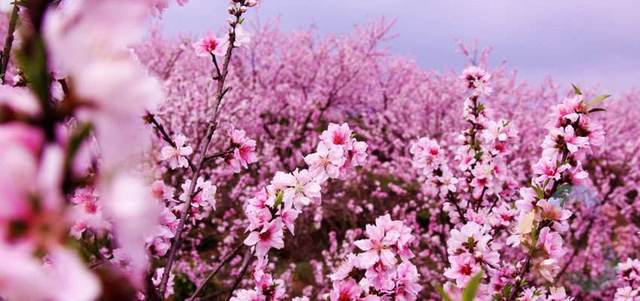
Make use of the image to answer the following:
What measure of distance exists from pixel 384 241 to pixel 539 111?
48.0 feet

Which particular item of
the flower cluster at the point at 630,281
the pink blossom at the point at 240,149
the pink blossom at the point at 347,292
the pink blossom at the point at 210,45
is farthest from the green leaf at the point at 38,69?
the flower cluster at the point at 630,281

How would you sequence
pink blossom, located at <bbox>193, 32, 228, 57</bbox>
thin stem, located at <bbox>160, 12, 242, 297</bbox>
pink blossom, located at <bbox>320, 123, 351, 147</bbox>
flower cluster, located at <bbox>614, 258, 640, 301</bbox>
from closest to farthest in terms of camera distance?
thin stem, located at <bbox>160, 12, 242, 297</bbox> → pink blossom, located at <bbox>320, 123, 351, 147</bbox> → pink blossom, located at <bbox>193, 32, 228, 57</bbox> → flower cluster, located at <bbox>614, 258, 640, 301</bbox>

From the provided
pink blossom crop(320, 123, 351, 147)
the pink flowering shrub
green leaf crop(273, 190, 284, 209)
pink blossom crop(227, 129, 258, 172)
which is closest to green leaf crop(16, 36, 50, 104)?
the pink flowering shrub

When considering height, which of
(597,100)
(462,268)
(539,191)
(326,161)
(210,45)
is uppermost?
(210,45)

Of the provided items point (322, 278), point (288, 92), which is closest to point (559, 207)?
point (322, 278)

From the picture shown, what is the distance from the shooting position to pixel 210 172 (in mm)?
10914

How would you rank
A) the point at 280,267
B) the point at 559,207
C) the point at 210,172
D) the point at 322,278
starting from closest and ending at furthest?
1. the point at 559,207
2. the point at 322,278
3. the point at 280,267
4. the point at 210,172

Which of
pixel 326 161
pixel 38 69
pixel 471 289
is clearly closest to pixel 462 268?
pixel 326 161

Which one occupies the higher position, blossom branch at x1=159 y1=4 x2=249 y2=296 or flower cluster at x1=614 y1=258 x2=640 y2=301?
blossom branch at x1=159 y1=4 x2=249 y2=296

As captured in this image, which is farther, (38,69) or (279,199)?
(279,199)

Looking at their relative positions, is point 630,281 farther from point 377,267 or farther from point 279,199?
point 279,199

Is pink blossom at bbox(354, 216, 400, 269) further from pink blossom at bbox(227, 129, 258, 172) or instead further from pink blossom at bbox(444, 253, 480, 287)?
pink blossom at bbox(227, 129, 258, 172)

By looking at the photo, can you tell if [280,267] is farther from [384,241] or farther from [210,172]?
[384,241]

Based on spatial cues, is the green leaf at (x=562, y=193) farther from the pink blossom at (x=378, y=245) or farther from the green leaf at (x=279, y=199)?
the green leaf at (x=279, y=199)
